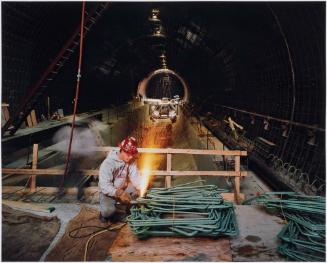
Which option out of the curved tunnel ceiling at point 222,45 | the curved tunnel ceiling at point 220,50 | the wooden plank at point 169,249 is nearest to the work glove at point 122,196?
the wooden plank at point 169,249

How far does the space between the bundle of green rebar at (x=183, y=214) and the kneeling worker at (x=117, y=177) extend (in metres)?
0.35

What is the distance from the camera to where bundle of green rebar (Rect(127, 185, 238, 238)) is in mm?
4652

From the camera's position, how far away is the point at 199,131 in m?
17.0

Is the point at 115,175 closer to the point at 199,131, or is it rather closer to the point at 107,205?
the point at 107,205

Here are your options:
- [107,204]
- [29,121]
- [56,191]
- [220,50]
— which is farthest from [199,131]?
[107,204]

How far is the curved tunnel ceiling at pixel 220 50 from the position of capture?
28.3 feet

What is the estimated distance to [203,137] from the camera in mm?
15148

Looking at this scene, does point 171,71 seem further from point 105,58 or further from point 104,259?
point 104,259

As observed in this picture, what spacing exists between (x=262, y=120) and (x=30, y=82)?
943 cm

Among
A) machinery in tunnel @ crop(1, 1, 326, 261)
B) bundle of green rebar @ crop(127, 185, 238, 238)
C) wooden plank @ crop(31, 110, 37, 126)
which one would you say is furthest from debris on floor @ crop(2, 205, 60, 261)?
wooden plank @ crop(31, 110, 37, 126)

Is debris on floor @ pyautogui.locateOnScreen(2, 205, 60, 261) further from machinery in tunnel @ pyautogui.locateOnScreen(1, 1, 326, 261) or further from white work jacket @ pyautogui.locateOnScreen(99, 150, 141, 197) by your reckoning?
white work jacket @ pyautogui.locateOnScreen(99, 150, 141, 197)

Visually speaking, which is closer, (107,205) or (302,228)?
(302,228)

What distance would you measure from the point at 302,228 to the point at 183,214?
189 cm

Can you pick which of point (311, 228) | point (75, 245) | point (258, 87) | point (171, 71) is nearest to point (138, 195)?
point (75, 245)
